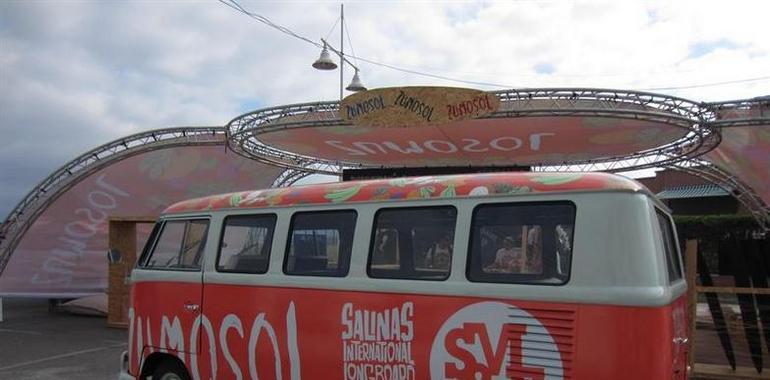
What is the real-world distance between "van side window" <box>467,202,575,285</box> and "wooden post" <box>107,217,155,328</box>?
35.7 feet

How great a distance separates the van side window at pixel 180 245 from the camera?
5.97m

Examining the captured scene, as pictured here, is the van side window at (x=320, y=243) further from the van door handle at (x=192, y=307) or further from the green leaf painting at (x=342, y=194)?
the van door handle at (x=192, y=307)

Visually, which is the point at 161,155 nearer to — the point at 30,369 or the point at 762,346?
the point at 30,369

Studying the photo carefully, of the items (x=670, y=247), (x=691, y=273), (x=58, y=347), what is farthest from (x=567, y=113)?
(x=58, y=347)

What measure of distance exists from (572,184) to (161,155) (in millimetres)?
17466

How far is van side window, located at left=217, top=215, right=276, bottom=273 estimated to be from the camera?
17.9 ft

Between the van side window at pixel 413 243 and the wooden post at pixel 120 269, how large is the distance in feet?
33.2

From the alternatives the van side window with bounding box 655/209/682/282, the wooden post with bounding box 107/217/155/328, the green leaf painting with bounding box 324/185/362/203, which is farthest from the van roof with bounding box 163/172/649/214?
the wooden post with bounding box 107/217/155/328

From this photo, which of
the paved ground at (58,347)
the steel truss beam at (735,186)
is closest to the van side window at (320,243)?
the paved ground at (58,347)

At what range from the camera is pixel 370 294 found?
4664 millimetres

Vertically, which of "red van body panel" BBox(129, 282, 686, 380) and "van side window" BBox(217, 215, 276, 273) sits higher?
"van side window" BBox(217, 215, 276, 273)

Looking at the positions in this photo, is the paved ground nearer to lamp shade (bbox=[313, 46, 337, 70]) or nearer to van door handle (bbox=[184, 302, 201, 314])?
van door handle (bbox=[184, 302, 201, 314])

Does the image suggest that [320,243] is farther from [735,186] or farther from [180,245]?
[735,186]

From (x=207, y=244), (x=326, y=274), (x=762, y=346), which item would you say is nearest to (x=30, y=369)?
(x=207, y=244)
